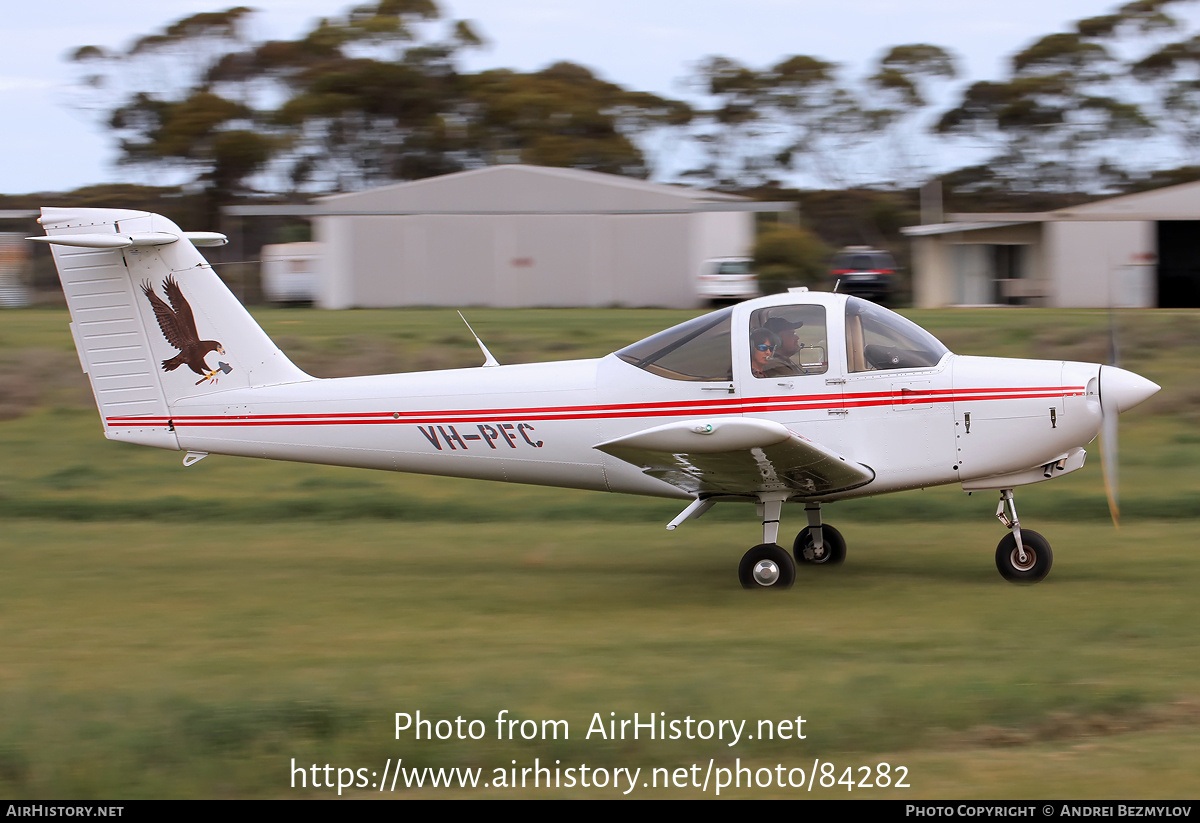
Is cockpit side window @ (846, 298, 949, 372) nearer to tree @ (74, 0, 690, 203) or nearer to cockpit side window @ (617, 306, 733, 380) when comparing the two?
cockpit side window @ (617, 306, 733, 380)

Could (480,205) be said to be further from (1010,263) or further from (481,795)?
(481,795)

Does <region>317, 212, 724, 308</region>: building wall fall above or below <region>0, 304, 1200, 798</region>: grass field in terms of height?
above

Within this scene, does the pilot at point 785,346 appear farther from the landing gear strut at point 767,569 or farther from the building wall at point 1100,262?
the building wall at point 1100,262

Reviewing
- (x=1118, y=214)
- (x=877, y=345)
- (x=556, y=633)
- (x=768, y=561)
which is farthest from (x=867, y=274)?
(x=556, y=633)

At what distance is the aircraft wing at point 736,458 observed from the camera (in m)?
7.18

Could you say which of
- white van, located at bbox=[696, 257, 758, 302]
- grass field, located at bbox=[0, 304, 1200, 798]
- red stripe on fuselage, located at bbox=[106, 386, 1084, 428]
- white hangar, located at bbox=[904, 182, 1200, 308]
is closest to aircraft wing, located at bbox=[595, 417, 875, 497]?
red stripe on fuselage, located at bbox=[106, 386, 1084, 428]

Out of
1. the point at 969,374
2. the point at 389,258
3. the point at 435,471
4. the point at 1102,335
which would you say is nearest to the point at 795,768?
the point at 969,374

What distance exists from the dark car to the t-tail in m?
20.7

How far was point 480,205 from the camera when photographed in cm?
3156

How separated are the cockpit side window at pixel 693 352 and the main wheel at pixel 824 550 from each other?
174cm

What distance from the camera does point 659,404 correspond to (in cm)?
829

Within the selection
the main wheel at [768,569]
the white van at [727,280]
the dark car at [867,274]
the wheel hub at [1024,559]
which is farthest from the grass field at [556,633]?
the dark car at [867,274]

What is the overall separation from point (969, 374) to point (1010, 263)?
2552 centimetres

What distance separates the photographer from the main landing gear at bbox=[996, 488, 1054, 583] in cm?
816
